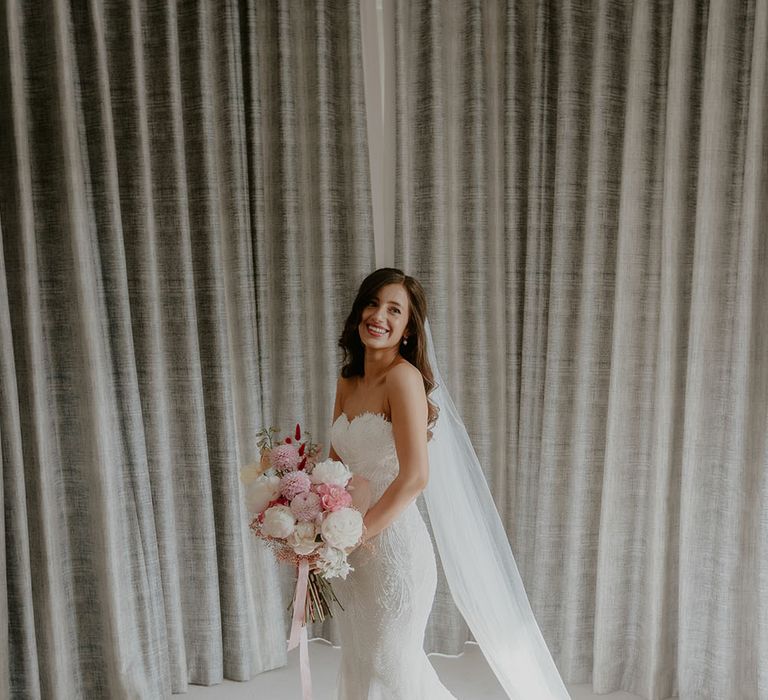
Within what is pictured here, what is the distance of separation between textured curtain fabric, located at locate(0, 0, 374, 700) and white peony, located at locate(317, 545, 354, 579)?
108 cm

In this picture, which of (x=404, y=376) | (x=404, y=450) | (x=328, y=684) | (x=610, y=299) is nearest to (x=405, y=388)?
(x=404, y=376)

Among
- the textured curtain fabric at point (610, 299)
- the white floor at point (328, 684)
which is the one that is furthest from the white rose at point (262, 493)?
the white floor at point (328, 684)

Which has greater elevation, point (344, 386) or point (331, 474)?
point (344, 386)

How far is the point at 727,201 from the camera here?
2.66 meters

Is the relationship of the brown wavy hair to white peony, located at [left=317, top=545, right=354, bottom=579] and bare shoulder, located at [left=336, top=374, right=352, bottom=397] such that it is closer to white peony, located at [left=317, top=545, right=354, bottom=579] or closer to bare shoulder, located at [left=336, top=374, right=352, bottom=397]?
bare shoulder, located at [left=336, top=374, right=352, bottom=397]

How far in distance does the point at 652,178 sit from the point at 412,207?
0.93 m

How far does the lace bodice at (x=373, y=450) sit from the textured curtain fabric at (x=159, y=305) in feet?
2.89

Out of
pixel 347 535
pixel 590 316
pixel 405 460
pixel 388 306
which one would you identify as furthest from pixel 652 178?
pixel 347 535

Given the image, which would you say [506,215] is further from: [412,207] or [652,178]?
[652,178]

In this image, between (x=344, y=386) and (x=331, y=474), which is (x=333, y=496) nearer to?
(x=331, y=474)

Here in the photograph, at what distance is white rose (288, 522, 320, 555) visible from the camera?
6.79 feet

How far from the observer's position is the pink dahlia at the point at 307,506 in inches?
81.9

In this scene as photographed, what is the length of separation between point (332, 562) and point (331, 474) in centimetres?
23

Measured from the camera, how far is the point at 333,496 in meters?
2.08
